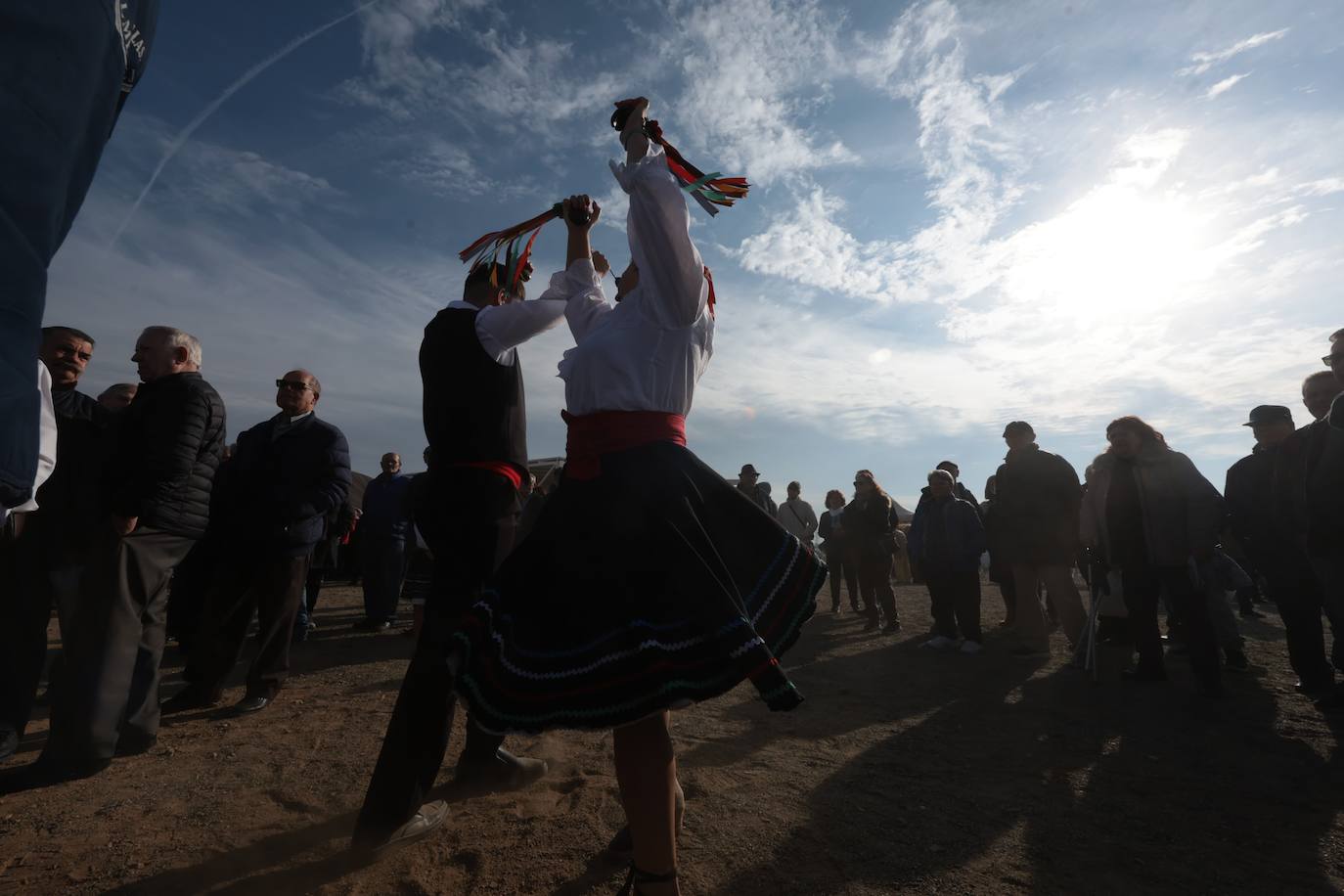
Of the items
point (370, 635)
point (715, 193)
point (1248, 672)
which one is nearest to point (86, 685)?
point (715, 193)

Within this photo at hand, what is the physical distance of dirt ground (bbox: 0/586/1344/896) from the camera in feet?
6.20

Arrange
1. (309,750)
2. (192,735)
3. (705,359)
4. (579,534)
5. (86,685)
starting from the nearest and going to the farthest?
(579,534), (705,359), (86,685), (309,750), (192,735)

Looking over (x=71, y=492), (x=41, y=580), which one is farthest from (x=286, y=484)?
(x=41, y=580)

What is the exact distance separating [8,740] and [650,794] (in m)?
3.19

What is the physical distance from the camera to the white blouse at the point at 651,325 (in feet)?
5.06

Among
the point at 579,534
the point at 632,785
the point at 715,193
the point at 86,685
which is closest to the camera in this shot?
the point at 632,785

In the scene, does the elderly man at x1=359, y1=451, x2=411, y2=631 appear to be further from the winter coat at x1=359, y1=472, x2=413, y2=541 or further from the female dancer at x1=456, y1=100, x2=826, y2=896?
the female dancer at x1=456, y1=100, x2=826, y2=896

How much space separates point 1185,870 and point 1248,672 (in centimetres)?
401

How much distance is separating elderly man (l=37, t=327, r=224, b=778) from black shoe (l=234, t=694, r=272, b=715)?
57 centimetres

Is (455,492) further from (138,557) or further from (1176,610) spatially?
(1176,610)

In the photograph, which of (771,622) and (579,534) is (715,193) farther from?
(771,622)

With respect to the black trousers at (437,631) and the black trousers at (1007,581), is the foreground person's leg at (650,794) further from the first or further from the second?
the black trousers at (1007,581)

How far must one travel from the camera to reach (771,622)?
1.54 metres

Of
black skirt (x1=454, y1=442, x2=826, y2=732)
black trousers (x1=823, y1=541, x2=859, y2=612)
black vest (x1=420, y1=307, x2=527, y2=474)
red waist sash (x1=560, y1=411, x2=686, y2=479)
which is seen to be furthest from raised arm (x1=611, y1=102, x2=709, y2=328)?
black trousers (x1=823, y1=541, x2=859, y2=612)
